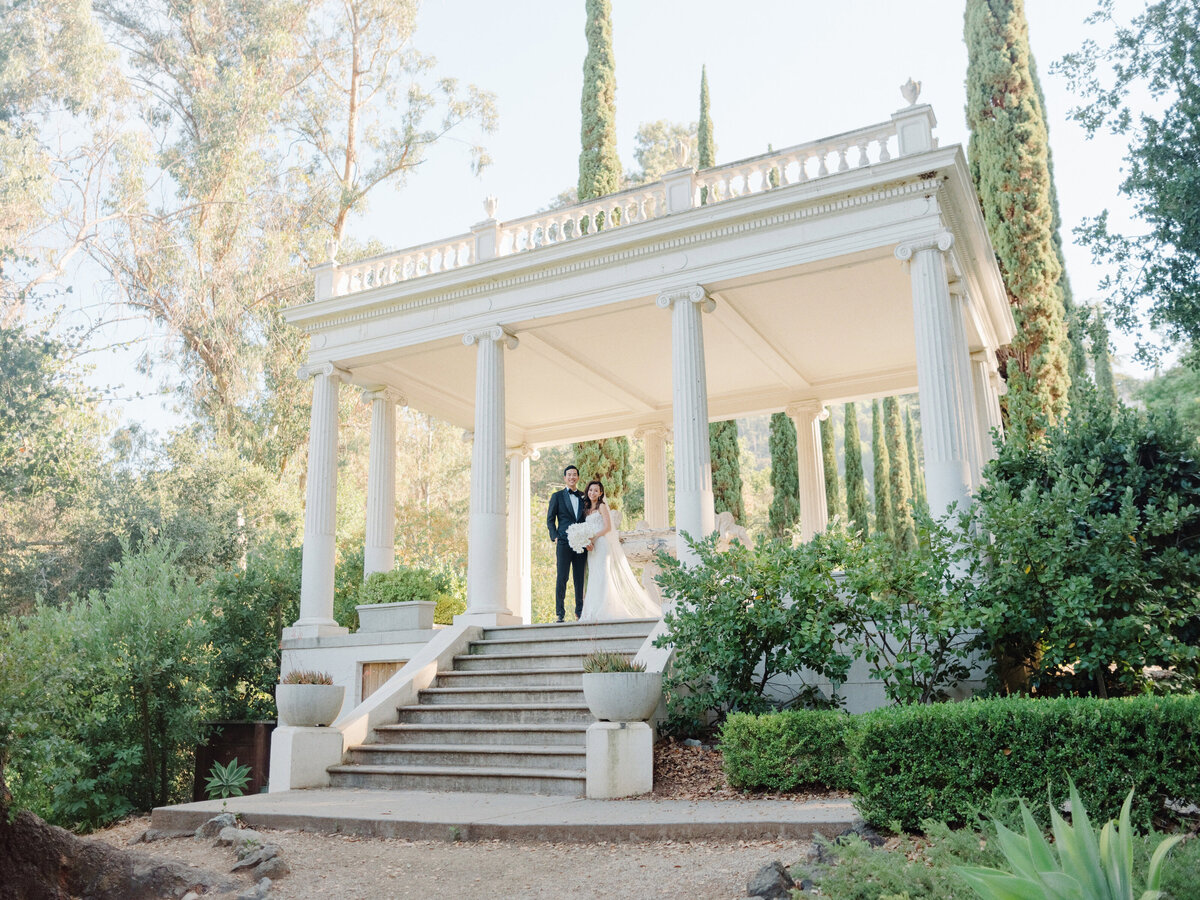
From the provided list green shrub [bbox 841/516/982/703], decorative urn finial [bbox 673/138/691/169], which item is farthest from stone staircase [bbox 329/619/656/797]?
decorative urn finial [bbox 673/138/691/169]

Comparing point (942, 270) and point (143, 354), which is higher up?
point (143, 354)

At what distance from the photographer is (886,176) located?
1073 centimetres

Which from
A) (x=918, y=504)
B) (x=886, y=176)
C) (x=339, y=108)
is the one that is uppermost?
(x=339, y=108)

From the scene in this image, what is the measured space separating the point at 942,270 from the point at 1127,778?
6946 millimetres

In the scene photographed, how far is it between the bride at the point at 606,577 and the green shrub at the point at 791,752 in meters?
4.49

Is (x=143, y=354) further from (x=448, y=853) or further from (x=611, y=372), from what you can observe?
(x=448, y=853)

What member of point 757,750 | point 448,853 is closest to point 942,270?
point 757,750

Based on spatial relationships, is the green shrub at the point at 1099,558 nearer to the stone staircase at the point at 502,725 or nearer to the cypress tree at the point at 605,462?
the stone staircase at the point at 502,725

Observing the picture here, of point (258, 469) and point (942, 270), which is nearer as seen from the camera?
point (942, 270)

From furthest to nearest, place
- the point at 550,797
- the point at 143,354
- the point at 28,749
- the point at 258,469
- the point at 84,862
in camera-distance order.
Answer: the point at 143,354, the point at 258,469, the point at 550,797, the point at 28,749, the point at 84,862

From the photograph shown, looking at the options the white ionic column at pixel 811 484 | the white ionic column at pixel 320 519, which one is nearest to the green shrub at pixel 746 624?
the white ionic column at pixel 320 519

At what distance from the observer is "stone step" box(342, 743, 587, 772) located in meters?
8.34

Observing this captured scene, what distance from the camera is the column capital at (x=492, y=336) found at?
43.5 feet

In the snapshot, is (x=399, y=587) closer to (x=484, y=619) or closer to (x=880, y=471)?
(x=484, y=619)
